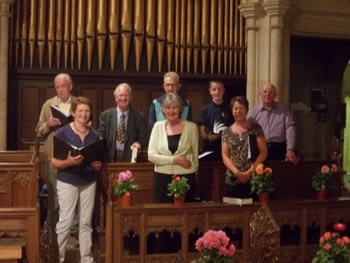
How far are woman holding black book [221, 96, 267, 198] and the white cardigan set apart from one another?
265mm

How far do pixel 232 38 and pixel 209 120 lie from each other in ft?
7.28

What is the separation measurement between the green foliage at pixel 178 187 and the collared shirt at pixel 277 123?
5.11 ft

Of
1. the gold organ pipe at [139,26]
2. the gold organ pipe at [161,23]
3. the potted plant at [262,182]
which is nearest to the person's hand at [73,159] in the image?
the potted plant at [262,182]

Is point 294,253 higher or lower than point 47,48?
lower

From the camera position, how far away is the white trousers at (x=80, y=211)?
190 inches

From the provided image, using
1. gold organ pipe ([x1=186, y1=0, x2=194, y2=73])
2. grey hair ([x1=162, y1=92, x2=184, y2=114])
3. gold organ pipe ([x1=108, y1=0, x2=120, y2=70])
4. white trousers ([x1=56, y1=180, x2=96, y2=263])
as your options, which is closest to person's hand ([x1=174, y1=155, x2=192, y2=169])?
grey hair ([x1=162, y1=92, x2=184, y2=114])

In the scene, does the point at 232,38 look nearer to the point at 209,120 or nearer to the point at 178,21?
the point at 178,21

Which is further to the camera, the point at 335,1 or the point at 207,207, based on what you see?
the point at 335,1

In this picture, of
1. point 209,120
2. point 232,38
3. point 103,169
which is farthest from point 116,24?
point 103,169

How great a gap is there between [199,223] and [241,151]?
70 cm

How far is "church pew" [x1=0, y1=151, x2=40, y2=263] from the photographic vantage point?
13.8ft

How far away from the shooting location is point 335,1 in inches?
321

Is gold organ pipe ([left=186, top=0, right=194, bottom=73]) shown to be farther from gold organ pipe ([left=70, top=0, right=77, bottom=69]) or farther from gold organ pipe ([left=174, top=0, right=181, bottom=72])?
gold organ pipe ([left=70, top=0, right=77, bottom=69])

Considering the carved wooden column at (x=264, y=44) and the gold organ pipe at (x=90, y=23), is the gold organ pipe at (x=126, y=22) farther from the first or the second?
the carved wooden column at (x=264, y=44)
